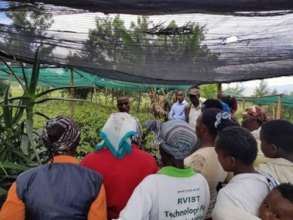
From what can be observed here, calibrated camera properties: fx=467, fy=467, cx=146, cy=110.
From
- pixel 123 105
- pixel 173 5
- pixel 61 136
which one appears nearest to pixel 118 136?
pixel 61 136

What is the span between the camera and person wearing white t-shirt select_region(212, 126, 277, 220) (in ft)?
6.13

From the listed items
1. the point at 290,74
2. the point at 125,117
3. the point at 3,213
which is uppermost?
the point at 290,74

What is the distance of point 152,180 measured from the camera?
1.91m

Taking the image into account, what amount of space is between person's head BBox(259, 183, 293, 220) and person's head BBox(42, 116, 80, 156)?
841mm

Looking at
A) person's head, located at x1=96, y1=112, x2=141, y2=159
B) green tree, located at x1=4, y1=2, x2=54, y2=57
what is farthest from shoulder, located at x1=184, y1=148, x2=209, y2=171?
green tree, located at x1=4, y1=2, x2=54, y2=57

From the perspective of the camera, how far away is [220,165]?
2.36m

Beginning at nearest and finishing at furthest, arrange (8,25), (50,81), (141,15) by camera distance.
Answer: (141,15), (8,25), (50,81)

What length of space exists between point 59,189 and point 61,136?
0.23 m

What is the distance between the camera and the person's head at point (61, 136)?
2004 mm

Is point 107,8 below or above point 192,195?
above

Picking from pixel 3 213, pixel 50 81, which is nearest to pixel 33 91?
pixel 3 213

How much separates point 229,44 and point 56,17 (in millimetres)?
1363

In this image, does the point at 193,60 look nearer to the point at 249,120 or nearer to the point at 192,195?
the point at 249,120

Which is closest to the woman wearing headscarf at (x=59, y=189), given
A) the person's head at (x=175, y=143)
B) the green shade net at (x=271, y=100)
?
the person's head at (x=175, y=143)
